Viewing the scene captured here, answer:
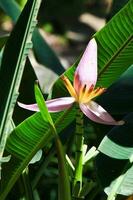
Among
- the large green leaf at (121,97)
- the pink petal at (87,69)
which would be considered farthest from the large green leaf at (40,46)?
the pink petal at (87,69)

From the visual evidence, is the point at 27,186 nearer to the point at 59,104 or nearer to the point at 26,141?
the point at 26,141

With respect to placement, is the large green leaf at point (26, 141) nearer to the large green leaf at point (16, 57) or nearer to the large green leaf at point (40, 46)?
the large green leaf at point (16, 57)

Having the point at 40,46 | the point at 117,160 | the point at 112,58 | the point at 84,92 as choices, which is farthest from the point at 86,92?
the point at 40,46

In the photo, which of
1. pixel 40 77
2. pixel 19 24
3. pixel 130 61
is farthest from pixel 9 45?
pixel 40 77

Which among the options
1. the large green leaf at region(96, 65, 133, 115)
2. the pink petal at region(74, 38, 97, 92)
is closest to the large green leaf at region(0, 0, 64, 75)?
the large green leaf at region(96, 65, 133, 115)

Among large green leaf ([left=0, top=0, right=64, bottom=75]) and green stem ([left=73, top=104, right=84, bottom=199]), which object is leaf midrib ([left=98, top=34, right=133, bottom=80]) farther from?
large green leaf ([left=0, top=0, right=64, bottom=75])

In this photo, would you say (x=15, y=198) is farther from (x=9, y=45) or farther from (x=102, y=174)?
(x=9, y=45)
